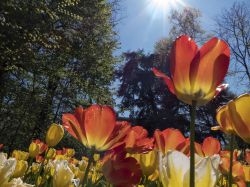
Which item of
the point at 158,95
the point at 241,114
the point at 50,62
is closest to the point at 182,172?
the point at 241,114

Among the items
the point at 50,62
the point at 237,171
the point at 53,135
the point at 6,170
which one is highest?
the point at 50,62

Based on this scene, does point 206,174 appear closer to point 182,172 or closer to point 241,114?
point 182,172

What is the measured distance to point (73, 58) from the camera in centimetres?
1738

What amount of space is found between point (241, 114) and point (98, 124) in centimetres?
38

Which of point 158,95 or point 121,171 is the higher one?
point 158,95

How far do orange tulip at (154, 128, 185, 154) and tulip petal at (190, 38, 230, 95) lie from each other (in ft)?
1.44

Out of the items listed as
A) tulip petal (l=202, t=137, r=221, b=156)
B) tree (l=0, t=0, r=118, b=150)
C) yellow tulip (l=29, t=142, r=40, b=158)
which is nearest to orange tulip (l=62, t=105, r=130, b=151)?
tulip petal (l=202, t=137, r=221, b=156)

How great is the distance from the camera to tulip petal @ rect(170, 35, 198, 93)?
69cm

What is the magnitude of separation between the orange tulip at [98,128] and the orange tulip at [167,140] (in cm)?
18

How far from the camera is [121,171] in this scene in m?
0.85

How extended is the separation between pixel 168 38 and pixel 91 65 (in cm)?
1152

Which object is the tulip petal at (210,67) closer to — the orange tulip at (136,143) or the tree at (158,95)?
the orange tulip at (136,143)

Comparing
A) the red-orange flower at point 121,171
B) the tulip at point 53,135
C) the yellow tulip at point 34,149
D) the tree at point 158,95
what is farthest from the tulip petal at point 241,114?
the tree at point 158,95

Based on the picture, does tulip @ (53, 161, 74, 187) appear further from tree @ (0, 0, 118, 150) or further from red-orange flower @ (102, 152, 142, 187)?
tree @ (0, 0, 118, 150)
